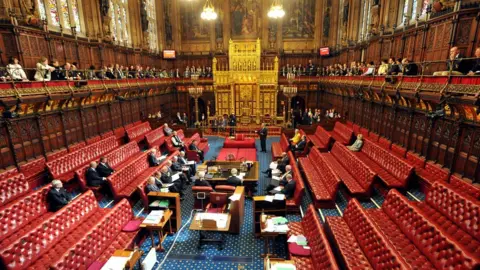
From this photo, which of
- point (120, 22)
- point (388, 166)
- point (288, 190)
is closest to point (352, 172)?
point (388, 166)

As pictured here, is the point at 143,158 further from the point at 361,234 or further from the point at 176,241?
the point at 361,234

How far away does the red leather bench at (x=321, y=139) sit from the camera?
12.8 m

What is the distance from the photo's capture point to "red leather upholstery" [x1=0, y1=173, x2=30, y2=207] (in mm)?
6449

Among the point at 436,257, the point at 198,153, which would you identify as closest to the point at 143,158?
the point at 198,153

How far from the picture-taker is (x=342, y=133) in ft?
45.2

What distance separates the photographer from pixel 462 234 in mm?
4730

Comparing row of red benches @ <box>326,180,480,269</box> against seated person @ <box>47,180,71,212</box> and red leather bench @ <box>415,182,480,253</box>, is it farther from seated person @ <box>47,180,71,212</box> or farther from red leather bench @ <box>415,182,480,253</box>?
seated person @ <box>47,180,71,212</box>

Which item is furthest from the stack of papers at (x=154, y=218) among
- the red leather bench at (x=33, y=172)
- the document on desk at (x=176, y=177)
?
the red leather bench at (x=33, y=172)

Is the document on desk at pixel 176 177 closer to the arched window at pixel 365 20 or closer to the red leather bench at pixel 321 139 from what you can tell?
the red leather bench at pixel 321 139

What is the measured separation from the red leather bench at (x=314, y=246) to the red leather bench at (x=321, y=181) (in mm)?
1934

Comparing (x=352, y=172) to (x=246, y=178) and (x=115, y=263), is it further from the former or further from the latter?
(x=115, y=263)

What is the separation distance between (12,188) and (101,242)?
3755 millimetres

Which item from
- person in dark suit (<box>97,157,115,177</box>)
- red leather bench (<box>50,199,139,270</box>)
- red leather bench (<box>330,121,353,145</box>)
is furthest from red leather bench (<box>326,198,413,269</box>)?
red leather bench (<box>330,121,353,145</box>)

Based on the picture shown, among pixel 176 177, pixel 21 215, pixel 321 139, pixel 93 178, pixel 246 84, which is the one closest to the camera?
pixel 21 215
